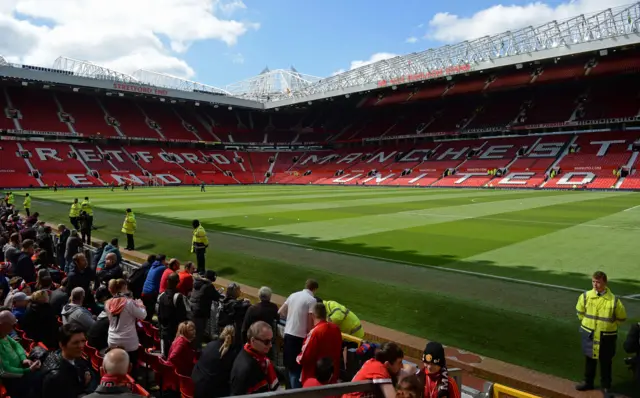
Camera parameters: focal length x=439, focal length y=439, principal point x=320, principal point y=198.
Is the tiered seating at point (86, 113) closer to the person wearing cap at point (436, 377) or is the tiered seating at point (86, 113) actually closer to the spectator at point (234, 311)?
the spectator at point (234, 311)

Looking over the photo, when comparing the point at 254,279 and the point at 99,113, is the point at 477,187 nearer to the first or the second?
the point at 254,279

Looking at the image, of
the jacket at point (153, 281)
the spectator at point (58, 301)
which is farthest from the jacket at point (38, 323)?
the jacket at point (153, 281)

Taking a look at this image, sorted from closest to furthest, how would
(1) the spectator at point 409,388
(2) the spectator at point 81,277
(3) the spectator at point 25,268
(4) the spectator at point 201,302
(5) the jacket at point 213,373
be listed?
(1) the spectator at point 409,388
(5) the jacket at point 213,373
(4) the spectator at point 201,302
(2) the spectator at point 81,277
(3) the spectator at point 25,268

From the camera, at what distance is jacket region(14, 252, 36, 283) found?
848cm

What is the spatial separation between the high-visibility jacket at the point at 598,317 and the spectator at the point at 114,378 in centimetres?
537

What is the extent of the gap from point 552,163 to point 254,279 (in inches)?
1984

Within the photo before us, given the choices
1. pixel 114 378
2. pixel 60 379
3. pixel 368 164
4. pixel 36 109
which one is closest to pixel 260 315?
pixel 60 379

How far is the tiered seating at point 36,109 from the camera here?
62344 millimetres

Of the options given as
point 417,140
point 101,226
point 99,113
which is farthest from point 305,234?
point 99,113

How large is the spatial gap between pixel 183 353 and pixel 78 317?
6.35 ft

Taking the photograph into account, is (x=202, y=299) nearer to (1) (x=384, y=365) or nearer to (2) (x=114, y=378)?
(2) (x=114, y=378)

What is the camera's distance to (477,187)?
5062 cm

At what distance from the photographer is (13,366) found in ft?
14.5

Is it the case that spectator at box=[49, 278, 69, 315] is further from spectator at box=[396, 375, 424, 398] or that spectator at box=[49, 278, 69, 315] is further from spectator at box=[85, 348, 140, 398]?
spectator at box=[396, 375, 424, 398]
